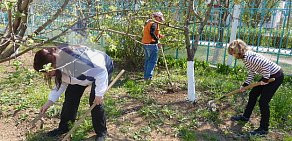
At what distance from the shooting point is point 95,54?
2945 millimetres

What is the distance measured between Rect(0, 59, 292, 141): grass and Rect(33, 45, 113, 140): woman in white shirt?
0.37m

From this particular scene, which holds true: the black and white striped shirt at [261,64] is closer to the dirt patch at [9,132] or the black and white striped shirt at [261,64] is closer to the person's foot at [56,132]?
the person's foot at [56,132]

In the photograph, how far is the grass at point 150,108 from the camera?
3715mm

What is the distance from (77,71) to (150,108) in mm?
1714

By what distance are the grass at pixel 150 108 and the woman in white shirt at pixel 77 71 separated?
0.37 metres

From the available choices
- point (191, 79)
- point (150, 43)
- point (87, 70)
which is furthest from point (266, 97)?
point (150, 43)

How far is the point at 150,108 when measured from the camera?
4312 mm

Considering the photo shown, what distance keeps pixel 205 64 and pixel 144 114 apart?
3135 millimetres

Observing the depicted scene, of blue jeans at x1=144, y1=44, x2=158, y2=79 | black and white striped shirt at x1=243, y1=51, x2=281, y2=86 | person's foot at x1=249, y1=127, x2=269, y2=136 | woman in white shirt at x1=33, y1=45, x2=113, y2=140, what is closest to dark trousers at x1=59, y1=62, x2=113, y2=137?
woman in white shirt at x1=33, y1=45, x2=113, y2=140

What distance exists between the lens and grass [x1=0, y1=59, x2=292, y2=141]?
3.71 meters

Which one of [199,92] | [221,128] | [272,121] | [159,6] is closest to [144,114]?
[221,128]

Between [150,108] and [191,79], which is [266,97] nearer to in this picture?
[191,79]

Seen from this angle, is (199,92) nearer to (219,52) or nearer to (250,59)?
(250,59)

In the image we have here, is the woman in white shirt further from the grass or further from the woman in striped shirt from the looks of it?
the woman in striped shirt
